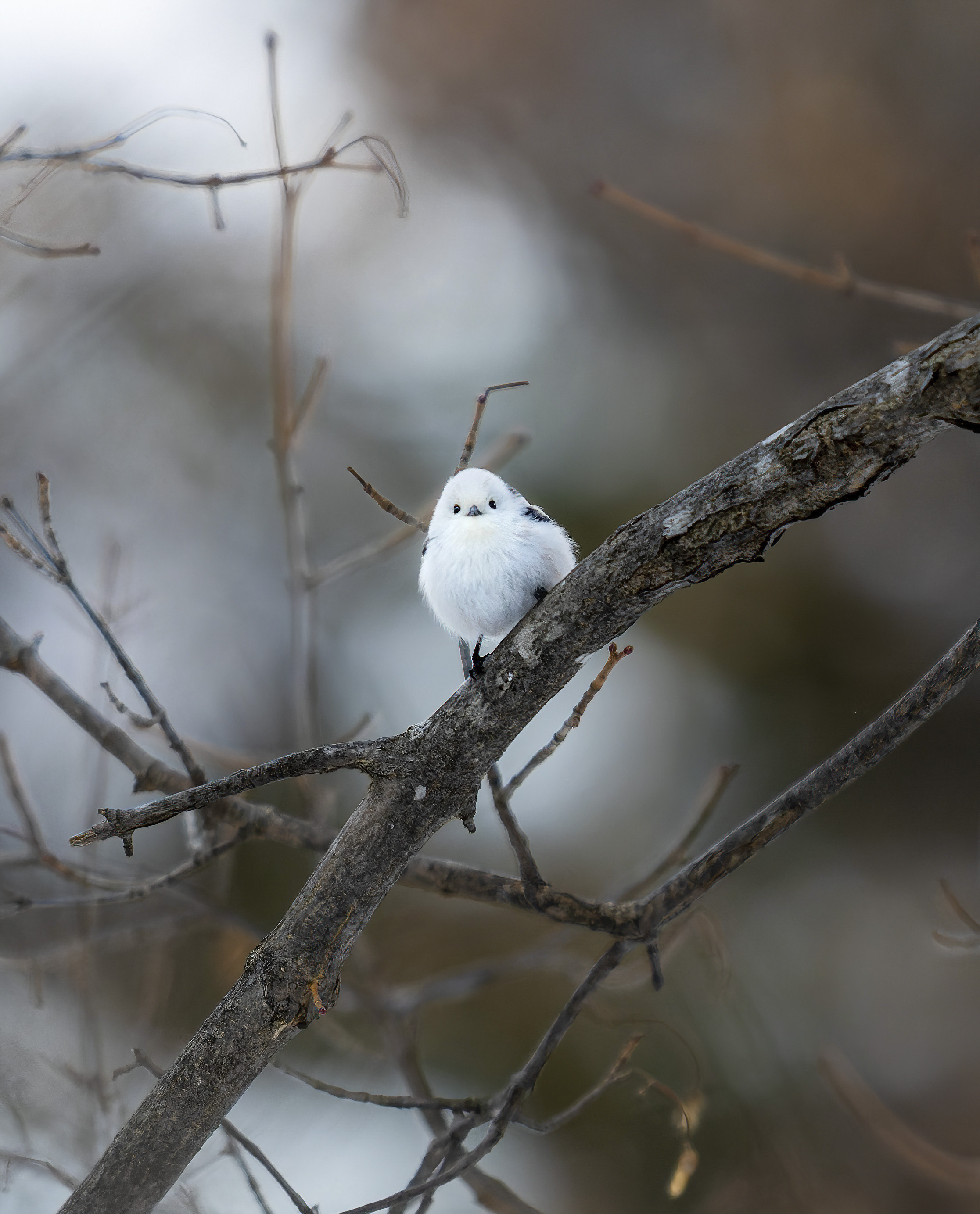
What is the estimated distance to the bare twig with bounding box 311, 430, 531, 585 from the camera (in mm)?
977

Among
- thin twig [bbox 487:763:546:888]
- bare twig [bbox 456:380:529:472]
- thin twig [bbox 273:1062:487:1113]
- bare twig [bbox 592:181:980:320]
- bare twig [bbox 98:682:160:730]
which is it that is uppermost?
bare twig [bbox 592:181:980:320]

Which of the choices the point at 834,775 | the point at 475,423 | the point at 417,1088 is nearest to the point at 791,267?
the point at 475,423

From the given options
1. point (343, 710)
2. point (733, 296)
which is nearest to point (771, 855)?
point (343, 710)

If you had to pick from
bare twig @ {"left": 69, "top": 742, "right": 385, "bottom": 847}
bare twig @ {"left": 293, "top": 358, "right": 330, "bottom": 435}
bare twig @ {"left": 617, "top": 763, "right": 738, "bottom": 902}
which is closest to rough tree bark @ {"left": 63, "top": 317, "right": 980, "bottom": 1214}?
bare twig @ {"left": 69, "top": 742, "right": 385, "bottom": 847}

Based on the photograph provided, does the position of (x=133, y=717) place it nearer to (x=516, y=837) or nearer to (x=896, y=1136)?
(x=516, y=837)

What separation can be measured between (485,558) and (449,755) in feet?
0.57

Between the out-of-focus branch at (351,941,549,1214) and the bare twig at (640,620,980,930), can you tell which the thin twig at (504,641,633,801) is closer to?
the bare twig at (640,620,980,930)

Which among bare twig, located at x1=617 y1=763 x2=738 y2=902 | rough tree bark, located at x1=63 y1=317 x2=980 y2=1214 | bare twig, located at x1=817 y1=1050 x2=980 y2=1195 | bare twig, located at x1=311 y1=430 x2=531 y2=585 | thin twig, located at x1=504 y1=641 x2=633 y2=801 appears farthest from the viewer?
bare twig, located at x1=817 y1=1050 x2=980 y2=1195

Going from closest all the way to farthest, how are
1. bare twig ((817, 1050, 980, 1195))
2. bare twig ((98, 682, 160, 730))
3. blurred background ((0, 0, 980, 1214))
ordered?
1. bare twig ((98, 682, 160, 730))
2. bare twig ((817, 1050, 980, 1195))
3. blurred background ((0, 0, 980, 1214))

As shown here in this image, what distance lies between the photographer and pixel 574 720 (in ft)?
2.21

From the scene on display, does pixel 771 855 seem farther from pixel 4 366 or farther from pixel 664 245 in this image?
pixel 4 366

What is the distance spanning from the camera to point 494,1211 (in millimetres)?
958

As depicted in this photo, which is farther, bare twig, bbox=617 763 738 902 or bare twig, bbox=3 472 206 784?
bare twig, bbox=617 763 738 902

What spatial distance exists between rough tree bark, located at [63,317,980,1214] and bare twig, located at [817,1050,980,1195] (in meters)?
0.72
